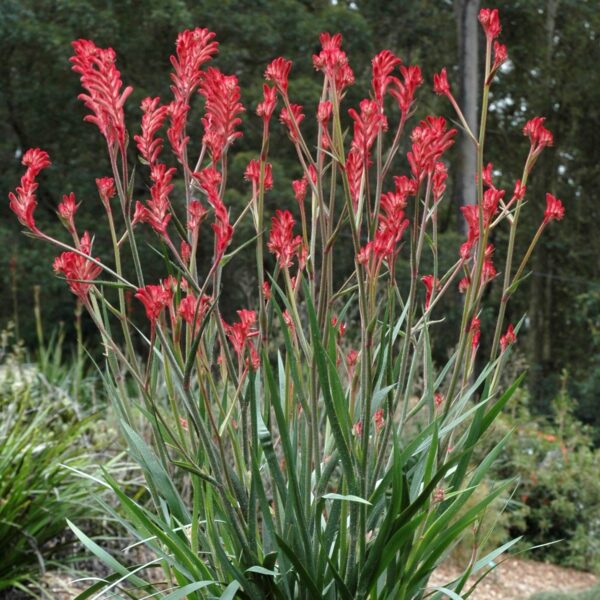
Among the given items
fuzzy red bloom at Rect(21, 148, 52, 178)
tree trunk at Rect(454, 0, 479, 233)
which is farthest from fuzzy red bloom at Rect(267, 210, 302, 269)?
tree trunk at Rect(454, 0, 479, 233)

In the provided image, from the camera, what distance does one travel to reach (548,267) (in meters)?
19.0

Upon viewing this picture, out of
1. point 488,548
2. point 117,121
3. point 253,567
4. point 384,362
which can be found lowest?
point 488,548

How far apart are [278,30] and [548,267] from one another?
26.1 feet

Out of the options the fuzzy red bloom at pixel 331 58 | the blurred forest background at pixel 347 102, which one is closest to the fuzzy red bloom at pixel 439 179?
the fuzzy red bloom at pixel 331 58

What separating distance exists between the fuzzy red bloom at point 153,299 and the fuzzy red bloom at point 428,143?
0.53 metres

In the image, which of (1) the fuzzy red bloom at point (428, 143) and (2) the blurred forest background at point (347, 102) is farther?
(2) the blurred forest background at point (347, 102)

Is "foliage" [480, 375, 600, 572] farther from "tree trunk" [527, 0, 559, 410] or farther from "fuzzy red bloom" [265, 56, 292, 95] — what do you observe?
"tree trunk" [527, 0, 559, 410]

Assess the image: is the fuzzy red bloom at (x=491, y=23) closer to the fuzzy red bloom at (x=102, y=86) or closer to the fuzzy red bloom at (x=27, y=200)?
the fuzzy red bloom at (x=102, y=86)

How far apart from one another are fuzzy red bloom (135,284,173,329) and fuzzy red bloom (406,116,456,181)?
532 millimetres

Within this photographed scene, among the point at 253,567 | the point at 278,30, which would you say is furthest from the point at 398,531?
the point at 278,30

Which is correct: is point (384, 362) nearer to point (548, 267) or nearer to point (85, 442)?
point (85, 442)

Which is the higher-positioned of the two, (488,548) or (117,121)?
(117,121)

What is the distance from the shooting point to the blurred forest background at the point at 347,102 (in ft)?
44.3

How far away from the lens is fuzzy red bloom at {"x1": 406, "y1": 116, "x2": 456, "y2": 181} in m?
1.77
